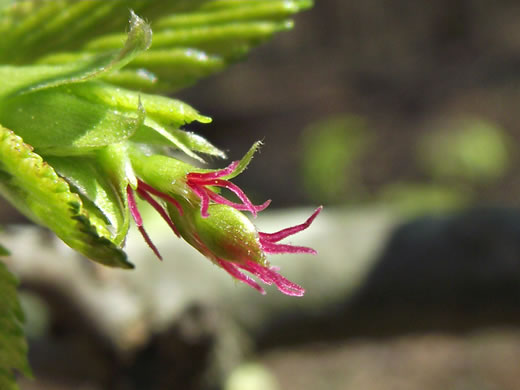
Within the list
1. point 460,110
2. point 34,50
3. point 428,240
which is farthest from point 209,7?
point 460,110

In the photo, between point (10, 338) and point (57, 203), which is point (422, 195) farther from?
point (57, 203)

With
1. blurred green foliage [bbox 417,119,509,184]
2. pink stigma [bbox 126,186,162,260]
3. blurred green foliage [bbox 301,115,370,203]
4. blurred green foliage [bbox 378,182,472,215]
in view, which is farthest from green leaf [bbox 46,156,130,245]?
blurred green foliage [bbox 417,119,509,184]

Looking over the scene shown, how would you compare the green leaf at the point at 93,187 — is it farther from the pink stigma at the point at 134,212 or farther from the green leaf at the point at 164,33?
the green leaf at the point at 164,33

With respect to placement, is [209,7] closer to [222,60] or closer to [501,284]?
[222,60]

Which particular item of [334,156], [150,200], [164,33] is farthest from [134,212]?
[334,156]

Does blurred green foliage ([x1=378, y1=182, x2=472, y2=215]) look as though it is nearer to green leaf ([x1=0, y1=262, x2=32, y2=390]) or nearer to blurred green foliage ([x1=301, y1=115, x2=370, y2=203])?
blurred green foliage ([x1=301, y1=115, x2=370, y2=203])

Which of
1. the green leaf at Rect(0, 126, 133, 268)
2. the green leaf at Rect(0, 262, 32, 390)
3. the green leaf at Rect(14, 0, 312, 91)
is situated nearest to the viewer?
the green leaf at Rect(0, 126, 133, 268)
